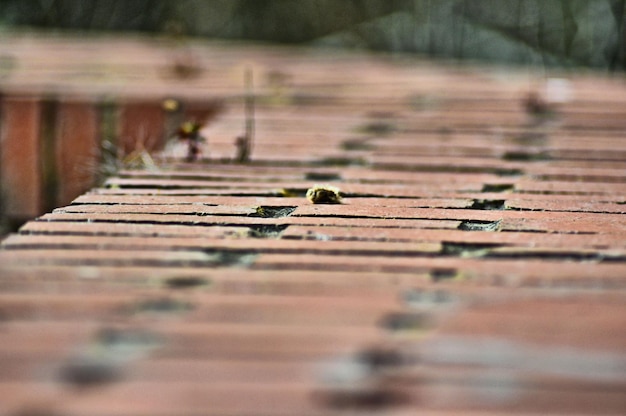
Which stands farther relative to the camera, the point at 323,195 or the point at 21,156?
the point at 21,156

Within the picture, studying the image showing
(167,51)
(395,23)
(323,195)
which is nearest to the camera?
(323,195)

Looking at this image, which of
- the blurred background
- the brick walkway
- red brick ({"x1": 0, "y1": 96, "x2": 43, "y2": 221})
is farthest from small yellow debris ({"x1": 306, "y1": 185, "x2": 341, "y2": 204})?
red brick ({"x1": 0, "y1": 96, "x2": 43, "y2": 221})

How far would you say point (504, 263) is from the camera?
1.23 meters

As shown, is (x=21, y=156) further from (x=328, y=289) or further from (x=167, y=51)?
(x=328, y=289)

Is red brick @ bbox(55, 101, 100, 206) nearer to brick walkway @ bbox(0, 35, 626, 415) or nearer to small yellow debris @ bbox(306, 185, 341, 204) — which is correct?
brick walkway @ bbox(0, 35, 626, 415)

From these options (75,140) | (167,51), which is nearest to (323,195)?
(75,140)

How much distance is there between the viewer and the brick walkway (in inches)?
34.9

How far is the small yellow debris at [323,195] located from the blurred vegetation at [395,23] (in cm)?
209

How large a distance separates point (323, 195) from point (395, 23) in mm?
4178

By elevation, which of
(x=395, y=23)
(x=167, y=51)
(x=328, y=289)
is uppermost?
(x=395, y=23)

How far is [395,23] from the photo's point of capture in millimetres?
5617

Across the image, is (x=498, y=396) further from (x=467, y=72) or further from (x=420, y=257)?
(x=467, y=72)

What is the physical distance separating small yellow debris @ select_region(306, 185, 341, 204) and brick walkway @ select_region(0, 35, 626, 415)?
0.02 meters

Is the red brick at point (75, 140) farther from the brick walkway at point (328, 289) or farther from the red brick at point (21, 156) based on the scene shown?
the brick walkway at point (328, 289)
